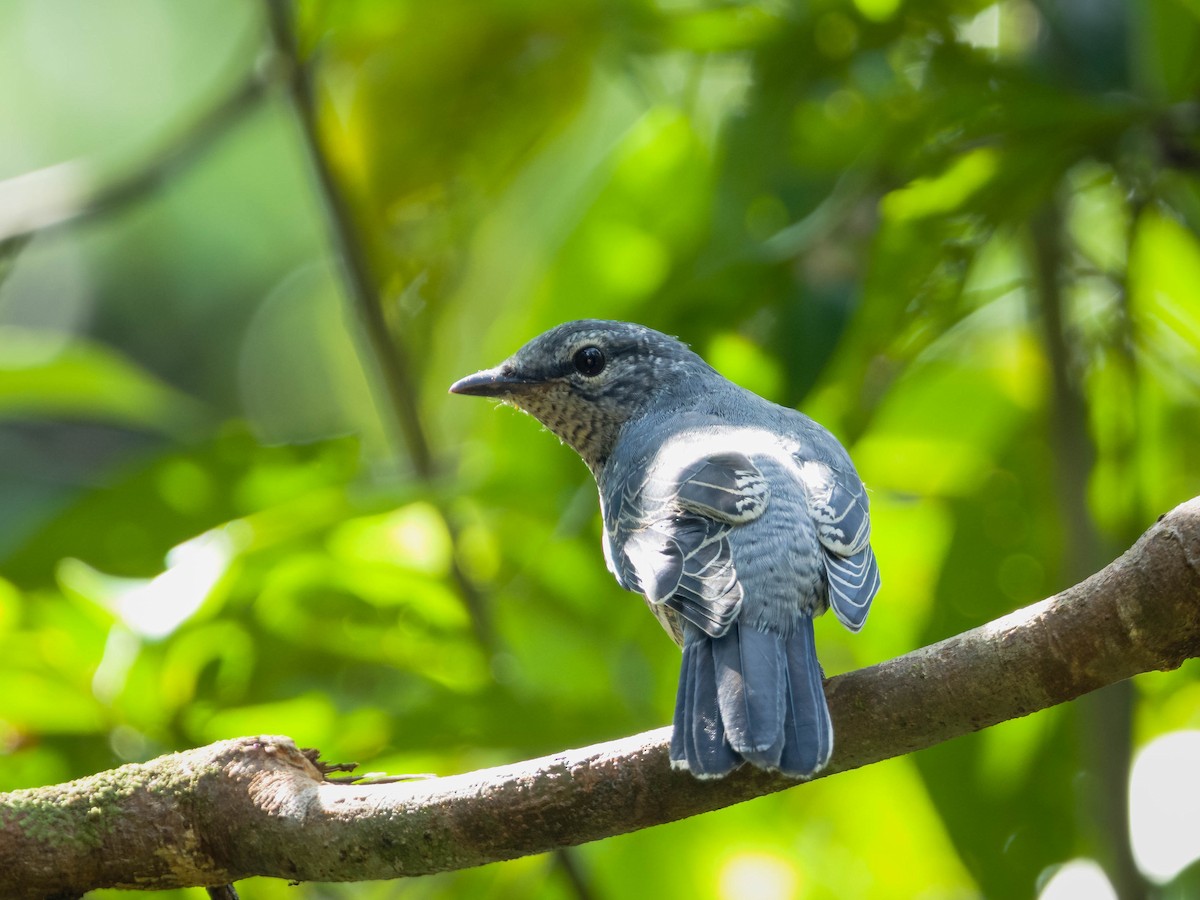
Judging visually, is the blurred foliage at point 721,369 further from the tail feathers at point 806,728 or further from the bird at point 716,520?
the tail feathers at point 806,728

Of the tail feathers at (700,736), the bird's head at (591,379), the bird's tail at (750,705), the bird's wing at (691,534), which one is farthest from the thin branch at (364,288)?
the tail feathers at (700,736)

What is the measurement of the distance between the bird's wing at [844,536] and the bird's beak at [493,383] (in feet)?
3.57

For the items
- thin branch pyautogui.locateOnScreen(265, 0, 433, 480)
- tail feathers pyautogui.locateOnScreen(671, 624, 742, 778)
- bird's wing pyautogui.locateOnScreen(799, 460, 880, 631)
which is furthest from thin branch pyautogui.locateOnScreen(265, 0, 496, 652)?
tail feathers pyautogui.locateOnScreen(671, 624, 742, 778)

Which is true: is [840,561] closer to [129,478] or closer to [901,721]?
[901,721]

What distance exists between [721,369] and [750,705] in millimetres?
2146

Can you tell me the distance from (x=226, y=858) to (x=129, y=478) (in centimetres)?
173

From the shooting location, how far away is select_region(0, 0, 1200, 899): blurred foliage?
3695 millimetres

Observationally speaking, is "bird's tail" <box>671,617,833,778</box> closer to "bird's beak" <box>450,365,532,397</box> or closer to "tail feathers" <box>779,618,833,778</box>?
"tail feathers" <box>779,618,833,778</box>

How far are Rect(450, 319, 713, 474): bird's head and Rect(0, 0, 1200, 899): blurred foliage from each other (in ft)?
0.45

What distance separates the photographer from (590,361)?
13.8 feet

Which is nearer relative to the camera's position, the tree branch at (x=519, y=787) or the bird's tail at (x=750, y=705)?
the tree branch at (x=519, y=787)

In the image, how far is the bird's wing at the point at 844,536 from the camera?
295cm

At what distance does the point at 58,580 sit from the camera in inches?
151

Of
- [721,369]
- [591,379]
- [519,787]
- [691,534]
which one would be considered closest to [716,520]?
[691,534]
